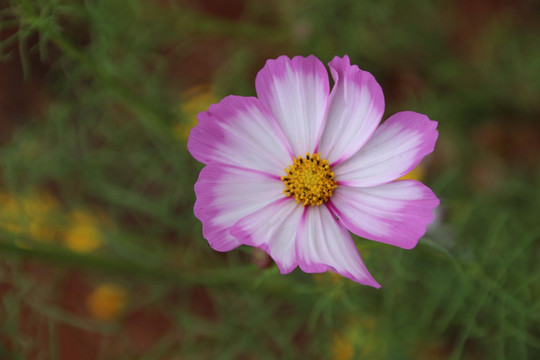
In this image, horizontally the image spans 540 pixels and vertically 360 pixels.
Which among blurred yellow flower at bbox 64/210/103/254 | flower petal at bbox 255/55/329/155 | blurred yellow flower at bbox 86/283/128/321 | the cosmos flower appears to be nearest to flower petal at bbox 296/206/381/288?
the cosmos flower

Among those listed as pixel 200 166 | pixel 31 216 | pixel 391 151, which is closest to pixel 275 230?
pixel 391 151

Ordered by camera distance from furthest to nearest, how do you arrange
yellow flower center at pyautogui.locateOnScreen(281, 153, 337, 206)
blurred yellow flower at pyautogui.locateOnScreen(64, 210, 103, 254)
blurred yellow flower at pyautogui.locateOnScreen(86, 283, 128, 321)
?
blurred yellow flower at pyautogui.locateOnScreen(86, 283, 128, 321), blurred yellow flower at pyautogui.locateOnScreen(64, 210, 103, 254), yellow flower center at pyautogui.locateOnScreen(281, 153, 337, 206)

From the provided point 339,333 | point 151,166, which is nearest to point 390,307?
point 339,333

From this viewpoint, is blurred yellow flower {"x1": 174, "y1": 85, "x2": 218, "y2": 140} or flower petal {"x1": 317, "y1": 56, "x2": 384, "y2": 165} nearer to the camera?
flower petal {"x1": 317, "y1": 56, "x2": 384, "y2": 165}

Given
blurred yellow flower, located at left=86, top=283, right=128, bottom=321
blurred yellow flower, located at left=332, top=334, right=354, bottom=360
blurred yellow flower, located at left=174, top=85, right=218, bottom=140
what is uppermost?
blurred yellow flower, located at left=174, top=85, right=218, bottom=140

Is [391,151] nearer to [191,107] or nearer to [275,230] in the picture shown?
[275,230]

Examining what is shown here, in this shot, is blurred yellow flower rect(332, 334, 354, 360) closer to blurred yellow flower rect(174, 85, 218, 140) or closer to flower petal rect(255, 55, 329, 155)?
blurred yellow flower rect(174, 85, 218, 140)

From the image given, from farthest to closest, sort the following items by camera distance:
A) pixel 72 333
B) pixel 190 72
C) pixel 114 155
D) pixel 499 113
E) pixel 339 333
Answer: pixel 190 72 < pixel 72 333 < pixel 499 113 < pixel 114 155 < pixel 339 333

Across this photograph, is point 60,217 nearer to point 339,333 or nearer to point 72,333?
point 72,333
